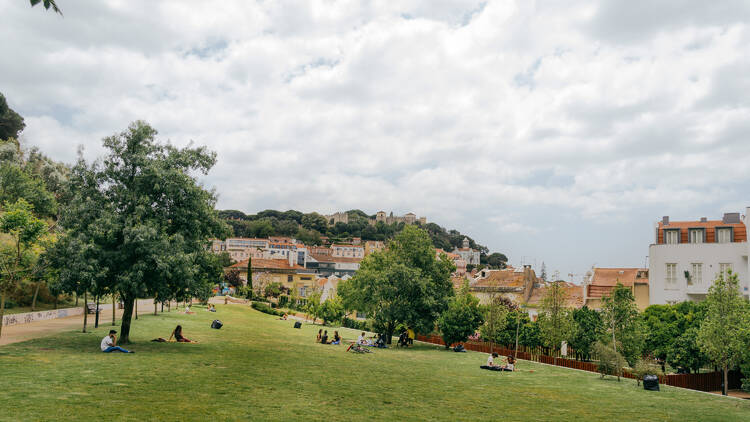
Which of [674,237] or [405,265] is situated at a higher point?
[674,237]

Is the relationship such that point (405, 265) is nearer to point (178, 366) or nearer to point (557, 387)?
point (557, 387)

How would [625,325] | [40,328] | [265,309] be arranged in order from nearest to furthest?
[625,325] → [40,328] → [265,309]

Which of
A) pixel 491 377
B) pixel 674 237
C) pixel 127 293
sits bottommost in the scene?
pixel 491 377

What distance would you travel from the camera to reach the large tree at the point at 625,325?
984 inches

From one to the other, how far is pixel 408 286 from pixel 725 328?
18858mm

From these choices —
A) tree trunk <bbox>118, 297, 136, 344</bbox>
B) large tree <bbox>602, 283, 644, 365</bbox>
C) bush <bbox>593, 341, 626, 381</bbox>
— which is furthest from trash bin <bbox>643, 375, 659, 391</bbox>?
tree trunk <bbox>118, 297, 136, 344</bbox>

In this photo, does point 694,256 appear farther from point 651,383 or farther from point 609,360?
point 651,383

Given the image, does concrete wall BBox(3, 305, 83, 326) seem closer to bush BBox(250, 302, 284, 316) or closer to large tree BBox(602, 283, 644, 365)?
bush BBox(250, 302, 284, 316)

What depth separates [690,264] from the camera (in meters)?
44.6

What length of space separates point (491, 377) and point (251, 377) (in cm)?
1056

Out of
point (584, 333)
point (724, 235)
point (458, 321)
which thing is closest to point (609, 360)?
point (584, 333)

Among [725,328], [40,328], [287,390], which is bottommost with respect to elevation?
[40,328]

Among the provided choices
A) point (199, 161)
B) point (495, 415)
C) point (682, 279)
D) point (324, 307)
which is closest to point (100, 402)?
point (495, 415)

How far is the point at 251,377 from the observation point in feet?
54.6
